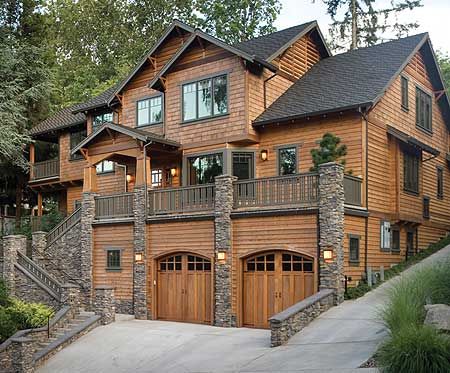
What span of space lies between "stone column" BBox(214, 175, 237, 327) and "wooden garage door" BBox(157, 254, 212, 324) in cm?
79

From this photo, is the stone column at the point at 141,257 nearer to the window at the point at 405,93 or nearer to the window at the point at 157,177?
the window at the point at 157,177

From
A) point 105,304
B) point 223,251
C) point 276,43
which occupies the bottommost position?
point 105,304

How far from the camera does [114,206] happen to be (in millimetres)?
25109

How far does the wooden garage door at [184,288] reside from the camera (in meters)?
21.7

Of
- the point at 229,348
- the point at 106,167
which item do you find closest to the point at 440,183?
the point at 106,167

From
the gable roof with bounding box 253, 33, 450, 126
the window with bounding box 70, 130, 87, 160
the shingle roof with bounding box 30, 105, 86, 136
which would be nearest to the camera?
the gable roof with bounding box 253, 33, 450, 126

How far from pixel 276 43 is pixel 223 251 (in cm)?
967

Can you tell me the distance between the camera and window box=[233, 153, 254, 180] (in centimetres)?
2398

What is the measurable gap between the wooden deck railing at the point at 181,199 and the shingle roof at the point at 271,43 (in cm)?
583

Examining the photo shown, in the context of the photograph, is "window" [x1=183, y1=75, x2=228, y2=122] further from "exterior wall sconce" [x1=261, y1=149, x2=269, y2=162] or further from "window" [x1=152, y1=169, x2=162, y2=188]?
"window" [x1=152, y1=169, x2=162, y2=188]

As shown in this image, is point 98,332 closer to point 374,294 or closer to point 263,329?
point 263,329

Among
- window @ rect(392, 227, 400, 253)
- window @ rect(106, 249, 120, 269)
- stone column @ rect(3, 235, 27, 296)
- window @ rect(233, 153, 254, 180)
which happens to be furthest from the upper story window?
window @ rect(392, 227, 400, 253)

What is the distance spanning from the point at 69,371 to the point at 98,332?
11.0ft

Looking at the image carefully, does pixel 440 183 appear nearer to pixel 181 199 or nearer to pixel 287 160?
pixel 287 160
